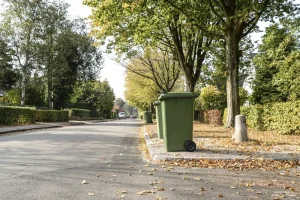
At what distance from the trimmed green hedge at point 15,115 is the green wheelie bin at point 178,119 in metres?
16.3

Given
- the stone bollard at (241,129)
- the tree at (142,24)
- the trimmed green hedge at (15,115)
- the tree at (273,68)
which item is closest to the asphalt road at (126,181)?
the stone bollard at (241,129)

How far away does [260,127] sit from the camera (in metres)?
16.8

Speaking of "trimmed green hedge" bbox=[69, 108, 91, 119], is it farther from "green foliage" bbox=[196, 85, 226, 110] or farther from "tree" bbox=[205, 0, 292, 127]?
"tree" bbox=[205, 0, 292, 127]

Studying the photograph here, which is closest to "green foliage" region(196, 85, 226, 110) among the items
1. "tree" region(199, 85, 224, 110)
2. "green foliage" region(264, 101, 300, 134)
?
"tree" region(199, 85, 224, 110)

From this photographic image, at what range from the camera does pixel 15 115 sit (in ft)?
71.9

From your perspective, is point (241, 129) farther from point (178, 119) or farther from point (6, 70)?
point (6, 70)

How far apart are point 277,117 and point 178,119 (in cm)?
942

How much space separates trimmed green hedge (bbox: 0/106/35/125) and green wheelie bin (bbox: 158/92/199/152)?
1633 centimetres

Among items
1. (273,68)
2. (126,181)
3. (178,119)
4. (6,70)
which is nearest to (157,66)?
(273,68)

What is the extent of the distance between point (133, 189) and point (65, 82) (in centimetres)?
3447

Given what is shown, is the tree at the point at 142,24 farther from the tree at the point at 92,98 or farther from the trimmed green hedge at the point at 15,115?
the tree at the point at 92,98

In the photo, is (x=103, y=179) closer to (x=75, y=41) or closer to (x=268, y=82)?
(x=268, y=82)

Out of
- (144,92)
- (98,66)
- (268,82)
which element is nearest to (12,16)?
(98,66)

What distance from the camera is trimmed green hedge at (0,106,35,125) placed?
20641 millimetres
